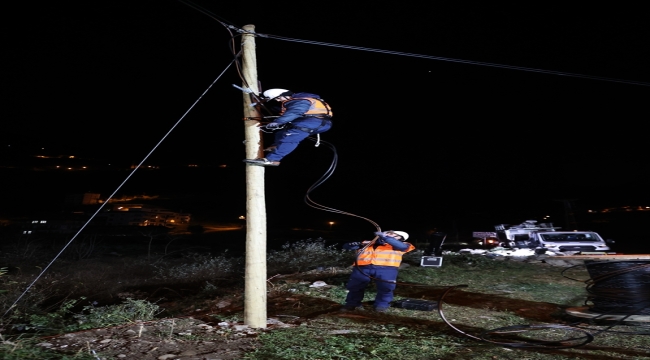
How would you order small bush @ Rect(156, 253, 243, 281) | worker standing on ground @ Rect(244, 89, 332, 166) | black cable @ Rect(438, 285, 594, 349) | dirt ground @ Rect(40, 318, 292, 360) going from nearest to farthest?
dirt ground @ Rect(40, 318, 292, 360) < black cable @ Rect(438, 285, 594, 349) < worker standing on ground @ Rect(244, 89, 332, 166) < small bush @ Rect(156, 253, 243, 281)

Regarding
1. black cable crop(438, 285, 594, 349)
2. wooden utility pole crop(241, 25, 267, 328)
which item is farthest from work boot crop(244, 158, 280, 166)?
black cable crop(438, 285, 594, 349)

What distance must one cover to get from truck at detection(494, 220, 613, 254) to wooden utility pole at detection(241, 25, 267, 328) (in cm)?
1397

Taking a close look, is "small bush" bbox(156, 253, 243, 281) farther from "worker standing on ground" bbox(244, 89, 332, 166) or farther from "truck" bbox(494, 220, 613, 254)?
"truck" bbox(494, 220, 613, 254)

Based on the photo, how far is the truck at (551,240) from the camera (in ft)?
53.2

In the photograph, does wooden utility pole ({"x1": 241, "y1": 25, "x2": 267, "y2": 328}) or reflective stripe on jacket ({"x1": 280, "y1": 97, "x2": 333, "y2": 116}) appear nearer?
wooden utility pole ({"x1": 241, "y1": 25, "x2": 267, "y2": 328})

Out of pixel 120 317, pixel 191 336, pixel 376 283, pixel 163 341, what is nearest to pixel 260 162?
pixel 191 336

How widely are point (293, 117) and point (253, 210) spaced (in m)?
1.27

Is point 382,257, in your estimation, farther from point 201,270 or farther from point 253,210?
point 201,270

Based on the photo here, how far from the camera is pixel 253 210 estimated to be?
18.5 feet

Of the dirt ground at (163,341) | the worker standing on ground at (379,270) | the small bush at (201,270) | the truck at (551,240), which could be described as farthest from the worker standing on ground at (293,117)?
the truck at (551,240)

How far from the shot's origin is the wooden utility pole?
18.5 ft

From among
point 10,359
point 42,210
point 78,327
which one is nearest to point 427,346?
point 10,359

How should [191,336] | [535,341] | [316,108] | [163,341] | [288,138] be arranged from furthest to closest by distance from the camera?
1. [316,108]
2. [288,138]
3. [535,341]
4. [191,336]
5. [163,341]

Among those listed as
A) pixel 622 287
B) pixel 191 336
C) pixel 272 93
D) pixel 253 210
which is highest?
pixel 272 93
